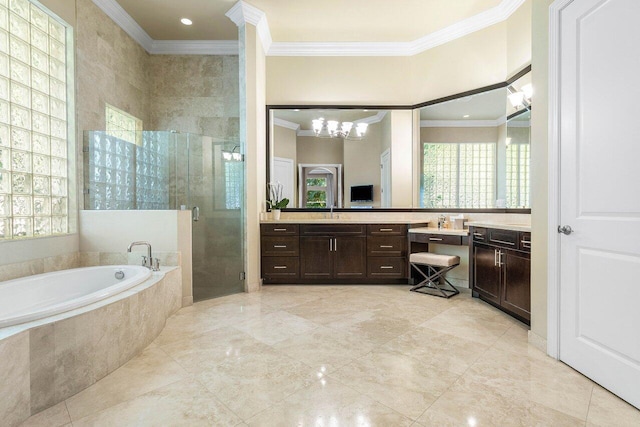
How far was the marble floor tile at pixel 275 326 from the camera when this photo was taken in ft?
7.48

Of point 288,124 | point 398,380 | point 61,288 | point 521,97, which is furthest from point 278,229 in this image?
point 521,97

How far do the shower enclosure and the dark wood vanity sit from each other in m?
0.42

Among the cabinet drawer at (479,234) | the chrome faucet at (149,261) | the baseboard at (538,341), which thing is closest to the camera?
the baseboard at (538,341)

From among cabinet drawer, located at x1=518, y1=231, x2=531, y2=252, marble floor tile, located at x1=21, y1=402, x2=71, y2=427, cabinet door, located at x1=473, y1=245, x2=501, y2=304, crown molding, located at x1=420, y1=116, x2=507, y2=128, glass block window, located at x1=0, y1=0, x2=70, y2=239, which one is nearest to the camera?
marble floor tile, located at x1=21, y1=402, x2=71, y2=427

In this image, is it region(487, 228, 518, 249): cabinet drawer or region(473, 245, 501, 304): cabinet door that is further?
region(473, 245, 501, 304): cabinet door

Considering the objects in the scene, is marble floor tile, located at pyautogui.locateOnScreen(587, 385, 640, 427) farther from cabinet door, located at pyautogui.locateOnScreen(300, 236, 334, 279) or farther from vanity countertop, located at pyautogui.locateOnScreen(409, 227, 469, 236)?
cabinet door, located at pyautogui.locateOnScreen(300, 236, 334, 279)

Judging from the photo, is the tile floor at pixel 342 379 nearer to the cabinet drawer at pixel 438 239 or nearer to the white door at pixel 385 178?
the cabinet drawer at pixel 438 239

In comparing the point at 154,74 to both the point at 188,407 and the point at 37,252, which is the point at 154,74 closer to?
the point at 37,252

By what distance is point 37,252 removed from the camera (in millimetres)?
2439

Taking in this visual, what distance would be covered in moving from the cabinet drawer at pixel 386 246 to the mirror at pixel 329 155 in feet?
1.85

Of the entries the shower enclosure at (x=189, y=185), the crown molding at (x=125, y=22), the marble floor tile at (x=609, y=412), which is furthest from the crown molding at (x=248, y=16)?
the marble floor tile at (x=609, y=412)

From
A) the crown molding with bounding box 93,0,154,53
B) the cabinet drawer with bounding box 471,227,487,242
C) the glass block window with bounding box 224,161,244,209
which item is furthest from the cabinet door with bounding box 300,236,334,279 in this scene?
the crown molding with bounding box 93,0,154,53

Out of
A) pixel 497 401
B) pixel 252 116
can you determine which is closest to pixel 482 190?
pixel 497 401

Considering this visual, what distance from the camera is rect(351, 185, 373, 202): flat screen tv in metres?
4.10
